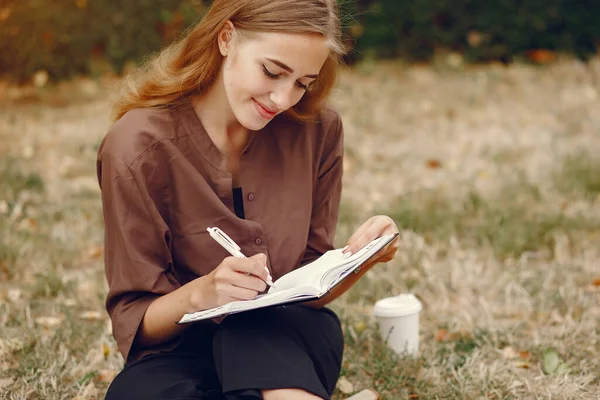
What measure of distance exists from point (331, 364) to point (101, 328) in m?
1.13

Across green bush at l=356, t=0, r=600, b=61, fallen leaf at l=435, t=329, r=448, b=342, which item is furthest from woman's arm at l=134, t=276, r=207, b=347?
green bush at l=356, t=0, r=600, b=61

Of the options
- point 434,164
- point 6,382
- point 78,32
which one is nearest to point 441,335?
point 6,382

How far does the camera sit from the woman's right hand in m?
2.10

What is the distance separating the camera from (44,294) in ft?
12.0

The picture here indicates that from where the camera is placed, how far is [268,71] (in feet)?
7.72

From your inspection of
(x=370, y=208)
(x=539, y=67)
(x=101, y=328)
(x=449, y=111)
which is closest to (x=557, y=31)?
(x=539, y=67)

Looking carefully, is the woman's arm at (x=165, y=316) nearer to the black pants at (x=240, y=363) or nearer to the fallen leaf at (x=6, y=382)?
the black pants at (x=240, y=363)

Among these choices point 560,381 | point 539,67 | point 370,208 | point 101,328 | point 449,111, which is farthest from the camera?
point 539,67

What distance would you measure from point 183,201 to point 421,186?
270cm

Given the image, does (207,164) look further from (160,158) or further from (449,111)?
(449,111)

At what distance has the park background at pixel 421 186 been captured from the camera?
3.03 meters

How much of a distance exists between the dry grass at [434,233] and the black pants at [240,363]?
46 cm

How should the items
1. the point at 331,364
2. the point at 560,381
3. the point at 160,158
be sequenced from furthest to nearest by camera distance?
the point at 560,381
the point at 331,364
the point at 160,158

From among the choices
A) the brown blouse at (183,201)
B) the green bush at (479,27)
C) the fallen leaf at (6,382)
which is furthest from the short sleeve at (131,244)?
the green bush at (479,27)
